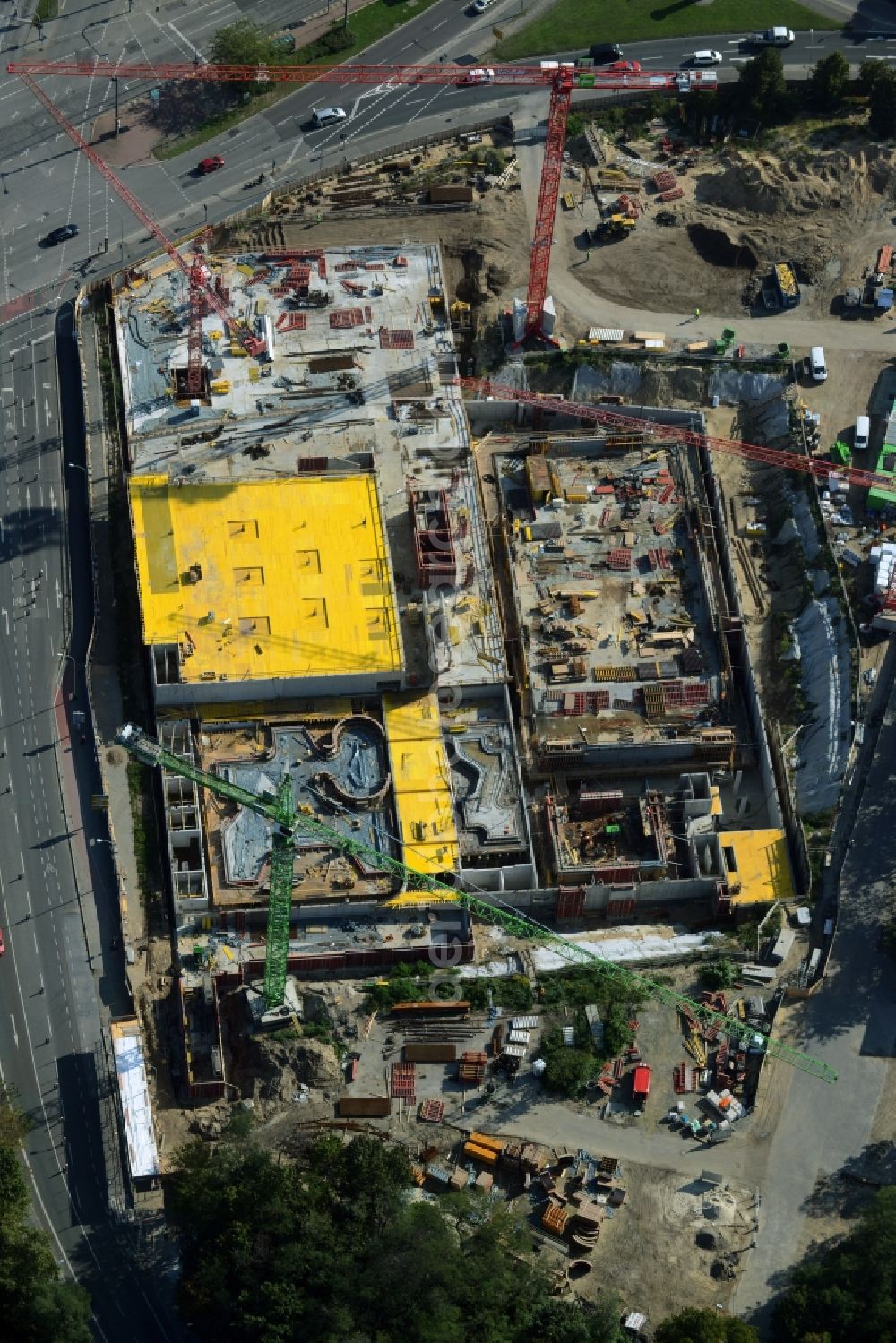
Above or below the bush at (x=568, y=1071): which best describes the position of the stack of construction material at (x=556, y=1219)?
below

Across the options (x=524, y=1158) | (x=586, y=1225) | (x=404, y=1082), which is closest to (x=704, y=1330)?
(x=586, y=1225)

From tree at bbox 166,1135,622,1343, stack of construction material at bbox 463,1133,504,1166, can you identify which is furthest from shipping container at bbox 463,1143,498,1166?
tree at bbox 166,1135,622,1343

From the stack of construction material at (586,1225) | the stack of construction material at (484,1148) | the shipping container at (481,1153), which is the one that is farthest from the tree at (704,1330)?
the stack of construction material at (484,1148)

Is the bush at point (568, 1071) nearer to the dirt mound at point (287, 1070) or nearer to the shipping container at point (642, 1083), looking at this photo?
the shipping container at point (642, 1083)

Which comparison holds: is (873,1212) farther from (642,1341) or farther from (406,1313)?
(406,1313)

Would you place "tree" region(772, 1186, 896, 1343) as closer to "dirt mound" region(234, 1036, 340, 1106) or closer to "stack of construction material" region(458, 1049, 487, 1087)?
"stack of construction material" region(458, 1049, 487, 1087)

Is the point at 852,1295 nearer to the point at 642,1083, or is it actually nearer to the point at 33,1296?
the point at 642,1083
